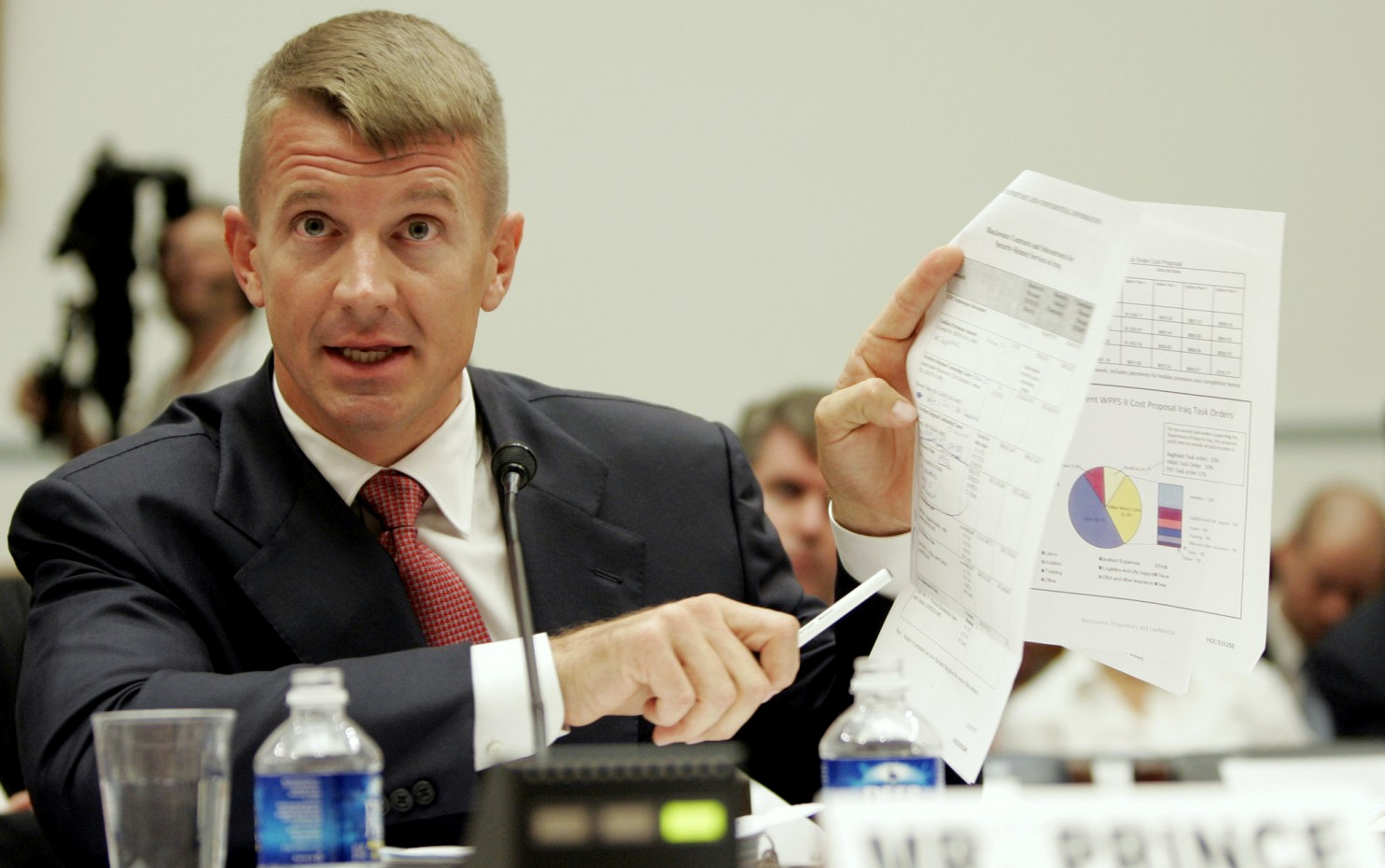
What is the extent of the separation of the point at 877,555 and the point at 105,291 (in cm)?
355

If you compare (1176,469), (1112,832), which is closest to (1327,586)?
(1176,469)

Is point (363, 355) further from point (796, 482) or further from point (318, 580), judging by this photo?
point (796, 482)

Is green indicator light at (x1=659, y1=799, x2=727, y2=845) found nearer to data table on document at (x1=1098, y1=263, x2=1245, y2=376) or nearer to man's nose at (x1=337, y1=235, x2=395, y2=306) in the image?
data table on document at (x1=1098, y1=263, x2=1245, y2=376)

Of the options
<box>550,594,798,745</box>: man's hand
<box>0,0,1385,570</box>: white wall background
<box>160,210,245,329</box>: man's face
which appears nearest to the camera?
<box>550,594,798,745</box>: man's hand

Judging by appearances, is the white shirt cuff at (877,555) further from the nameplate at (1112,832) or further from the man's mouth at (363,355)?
the nameplate at (1112,832)

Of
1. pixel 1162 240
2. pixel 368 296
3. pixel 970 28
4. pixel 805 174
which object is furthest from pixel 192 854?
pixel 970 28

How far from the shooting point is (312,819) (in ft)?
3.55

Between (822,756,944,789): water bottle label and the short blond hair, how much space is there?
3.11 feet

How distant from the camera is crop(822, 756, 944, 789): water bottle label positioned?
3.95ft

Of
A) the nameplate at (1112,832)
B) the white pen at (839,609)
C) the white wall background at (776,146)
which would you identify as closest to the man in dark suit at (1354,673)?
the white wall background at (776,146)

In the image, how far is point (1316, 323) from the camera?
5090 millimetres

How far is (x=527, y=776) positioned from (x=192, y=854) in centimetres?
34

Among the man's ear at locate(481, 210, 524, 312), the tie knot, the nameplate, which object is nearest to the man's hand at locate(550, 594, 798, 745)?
the nameplate

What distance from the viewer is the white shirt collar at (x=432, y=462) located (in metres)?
1.88
